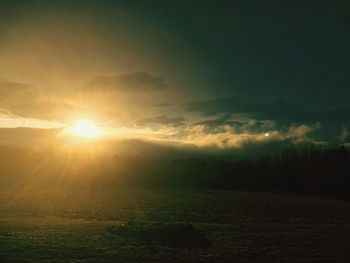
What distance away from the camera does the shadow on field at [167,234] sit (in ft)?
83.9

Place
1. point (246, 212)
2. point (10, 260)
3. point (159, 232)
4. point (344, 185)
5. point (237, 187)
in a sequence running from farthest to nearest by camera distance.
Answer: point (237, 187) → point (344, 185) → point (246, 212) → point (159, 232) → point (10, 260)

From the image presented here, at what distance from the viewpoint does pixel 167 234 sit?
26.4 m

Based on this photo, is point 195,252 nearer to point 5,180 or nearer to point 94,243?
point 94,243

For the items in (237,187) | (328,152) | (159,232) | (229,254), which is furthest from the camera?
(328,152)

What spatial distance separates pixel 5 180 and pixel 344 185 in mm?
101424

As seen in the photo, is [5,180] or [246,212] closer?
[246,212]

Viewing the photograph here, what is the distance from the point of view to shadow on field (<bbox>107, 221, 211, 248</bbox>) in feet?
83.9

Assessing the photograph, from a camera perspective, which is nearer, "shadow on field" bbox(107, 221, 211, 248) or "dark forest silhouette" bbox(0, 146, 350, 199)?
"shadow on field" bbox(107, 221, 211, 248)

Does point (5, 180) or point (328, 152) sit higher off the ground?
point (328, 152)

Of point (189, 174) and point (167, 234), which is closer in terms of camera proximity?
point (167, 234)

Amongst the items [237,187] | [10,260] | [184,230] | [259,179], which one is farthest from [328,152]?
[10,260]

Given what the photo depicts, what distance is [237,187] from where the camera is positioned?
12469 cm

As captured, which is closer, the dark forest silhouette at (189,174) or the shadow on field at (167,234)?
the shadow on field at (167,234)

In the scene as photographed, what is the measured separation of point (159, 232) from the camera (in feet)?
87.3
